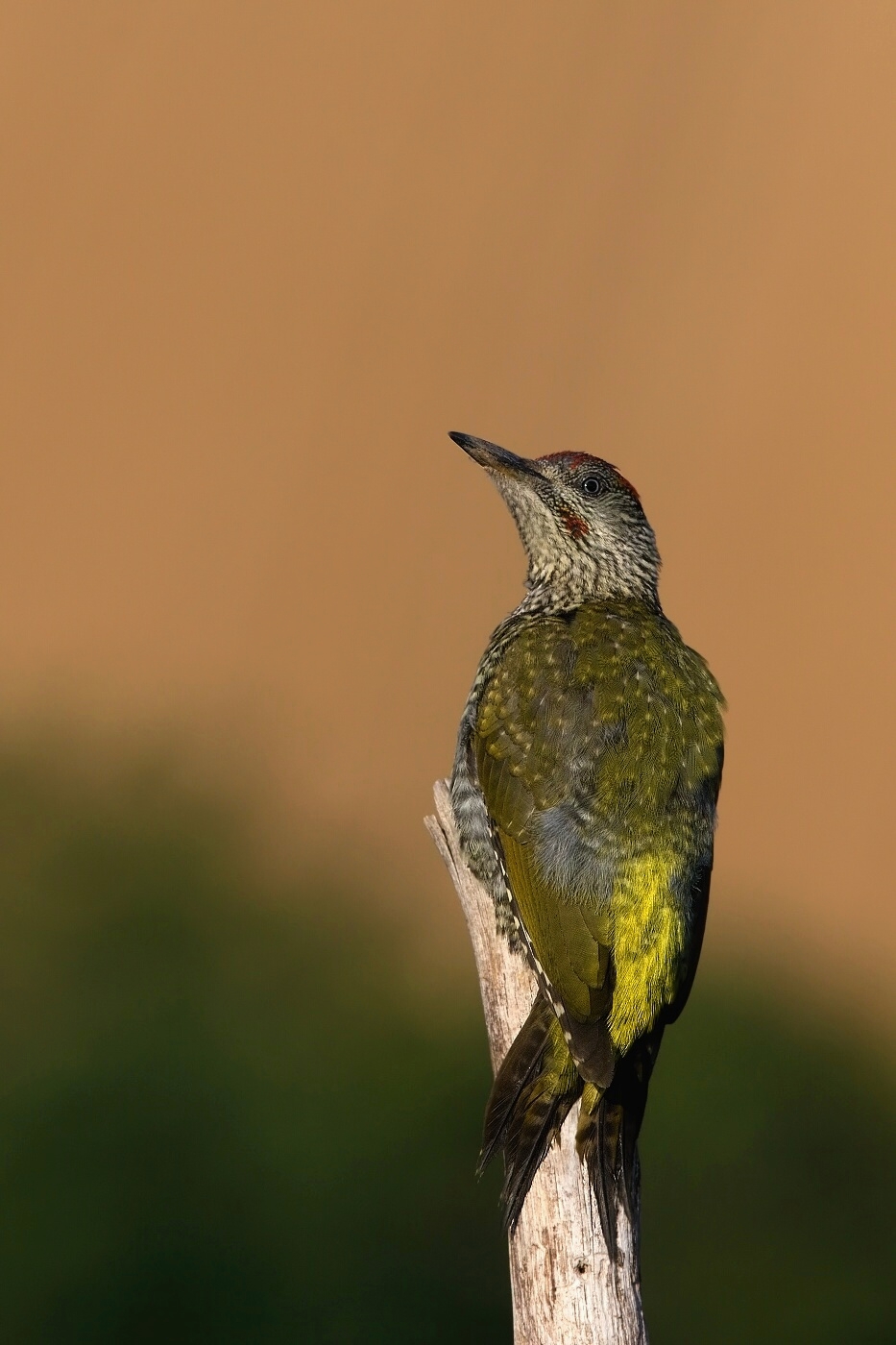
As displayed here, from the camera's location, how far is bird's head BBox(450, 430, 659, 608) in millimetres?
5051

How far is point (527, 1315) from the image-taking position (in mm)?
3648

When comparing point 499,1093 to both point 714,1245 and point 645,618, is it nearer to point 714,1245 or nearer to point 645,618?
point 645,618

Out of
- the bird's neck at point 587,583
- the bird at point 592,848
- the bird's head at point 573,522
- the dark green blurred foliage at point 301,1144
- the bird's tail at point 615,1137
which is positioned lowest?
the dark green blurred foliage at point 301,1144

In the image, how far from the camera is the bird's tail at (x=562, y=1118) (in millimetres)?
3645

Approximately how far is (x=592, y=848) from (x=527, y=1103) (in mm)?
619

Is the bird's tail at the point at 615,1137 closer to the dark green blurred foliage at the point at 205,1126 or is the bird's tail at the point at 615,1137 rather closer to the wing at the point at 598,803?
the wing at the point at 598,803

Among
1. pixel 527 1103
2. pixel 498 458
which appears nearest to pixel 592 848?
pixel 527 1103

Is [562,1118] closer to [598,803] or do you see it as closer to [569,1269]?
[569,1269]

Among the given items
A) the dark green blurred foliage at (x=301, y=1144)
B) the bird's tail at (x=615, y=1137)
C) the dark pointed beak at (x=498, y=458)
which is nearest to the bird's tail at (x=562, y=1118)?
the bird's tail at (x=615, y=1137)

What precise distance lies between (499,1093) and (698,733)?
3.59ft

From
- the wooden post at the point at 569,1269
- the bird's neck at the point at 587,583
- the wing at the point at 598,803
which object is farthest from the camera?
the bird's neck at the point at 587,583

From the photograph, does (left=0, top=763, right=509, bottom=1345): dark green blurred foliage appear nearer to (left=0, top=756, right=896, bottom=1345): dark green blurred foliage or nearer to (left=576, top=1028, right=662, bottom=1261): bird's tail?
(left=0, top=756, right=896, bottom=1345): dark green blurred foliage

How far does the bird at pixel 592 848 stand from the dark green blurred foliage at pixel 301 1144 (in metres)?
3.28

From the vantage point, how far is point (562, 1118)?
372 cm
